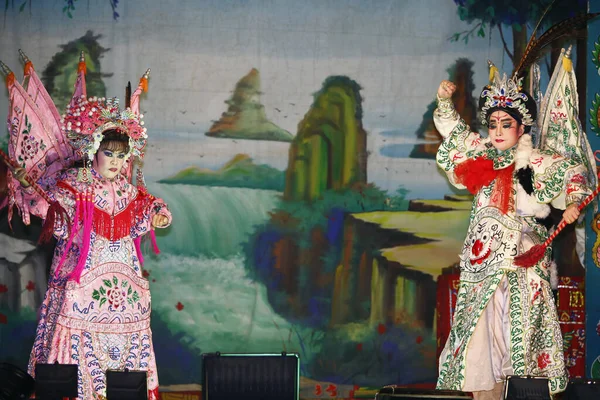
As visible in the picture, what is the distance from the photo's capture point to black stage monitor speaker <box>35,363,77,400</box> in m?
4.23

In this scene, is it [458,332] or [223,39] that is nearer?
[458,332]

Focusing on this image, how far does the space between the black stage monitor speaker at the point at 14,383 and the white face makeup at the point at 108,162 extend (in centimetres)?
112

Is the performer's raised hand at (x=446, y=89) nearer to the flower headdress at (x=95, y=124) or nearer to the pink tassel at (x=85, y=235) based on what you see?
the flower headdress at (x=95, y=124)

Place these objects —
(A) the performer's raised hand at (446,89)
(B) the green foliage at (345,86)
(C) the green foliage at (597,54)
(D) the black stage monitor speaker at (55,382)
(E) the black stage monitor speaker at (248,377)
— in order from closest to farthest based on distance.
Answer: (D) the black stage monitor speaker at (55,382) < (E) the black stage monitor speaker at (248,377) < (A) the performer's raised hand at (446,89) < (C) the green foliage at (597,54) < (B) the green foliage at (345,86)

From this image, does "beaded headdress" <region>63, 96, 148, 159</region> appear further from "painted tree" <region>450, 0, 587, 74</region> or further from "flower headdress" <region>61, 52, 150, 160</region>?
"painted tree" <region>450, 0, 587, 74</region>

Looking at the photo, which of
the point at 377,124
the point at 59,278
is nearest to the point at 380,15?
the point at 377,124

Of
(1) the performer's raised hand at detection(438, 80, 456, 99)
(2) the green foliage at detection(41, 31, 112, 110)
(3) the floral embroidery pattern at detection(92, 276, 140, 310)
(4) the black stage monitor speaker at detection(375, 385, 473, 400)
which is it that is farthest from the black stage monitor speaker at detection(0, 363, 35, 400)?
(1) the performer's raised hand at detection(438, 80, 456, 99)

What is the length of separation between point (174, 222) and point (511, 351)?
239 centimetres

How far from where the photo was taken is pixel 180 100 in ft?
21.6

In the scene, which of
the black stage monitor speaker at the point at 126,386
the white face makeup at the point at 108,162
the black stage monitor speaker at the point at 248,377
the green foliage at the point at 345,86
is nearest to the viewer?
the black stage monitor speaker at the point at 126,386

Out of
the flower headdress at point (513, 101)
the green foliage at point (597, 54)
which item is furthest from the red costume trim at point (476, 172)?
the green foliage at point (597, 54)

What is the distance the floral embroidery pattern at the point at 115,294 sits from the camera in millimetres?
5242

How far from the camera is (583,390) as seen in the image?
13.4ft

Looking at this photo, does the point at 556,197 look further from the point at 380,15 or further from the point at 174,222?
the point at 174,222
